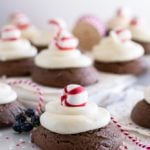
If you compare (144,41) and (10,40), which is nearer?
(10,40)

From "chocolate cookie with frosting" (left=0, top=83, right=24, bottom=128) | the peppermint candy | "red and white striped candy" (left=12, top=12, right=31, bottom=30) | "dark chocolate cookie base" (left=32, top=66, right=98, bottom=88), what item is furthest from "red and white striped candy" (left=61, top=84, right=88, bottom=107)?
"red and white striped candy" (left=12, top=12, right=31, bottom=30)

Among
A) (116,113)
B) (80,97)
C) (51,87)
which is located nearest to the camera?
(80,97)

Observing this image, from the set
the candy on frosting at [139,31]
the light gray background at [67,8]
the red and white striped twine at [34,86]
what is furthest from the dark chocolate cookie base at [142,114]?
the light gray background at [67,8]

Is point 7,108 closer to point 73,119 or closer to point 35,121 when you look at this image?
point 35,121

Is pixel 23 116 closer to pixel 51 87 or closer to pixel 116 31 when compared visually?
pixel 51 87

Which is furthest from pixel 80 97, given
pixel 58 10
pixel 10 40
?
pixel 58 10

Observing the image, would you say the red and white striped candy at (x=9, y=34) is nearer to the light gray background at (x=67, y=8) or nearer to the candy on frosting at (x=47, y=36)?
the candy on frosting at (x=47, y=36)
